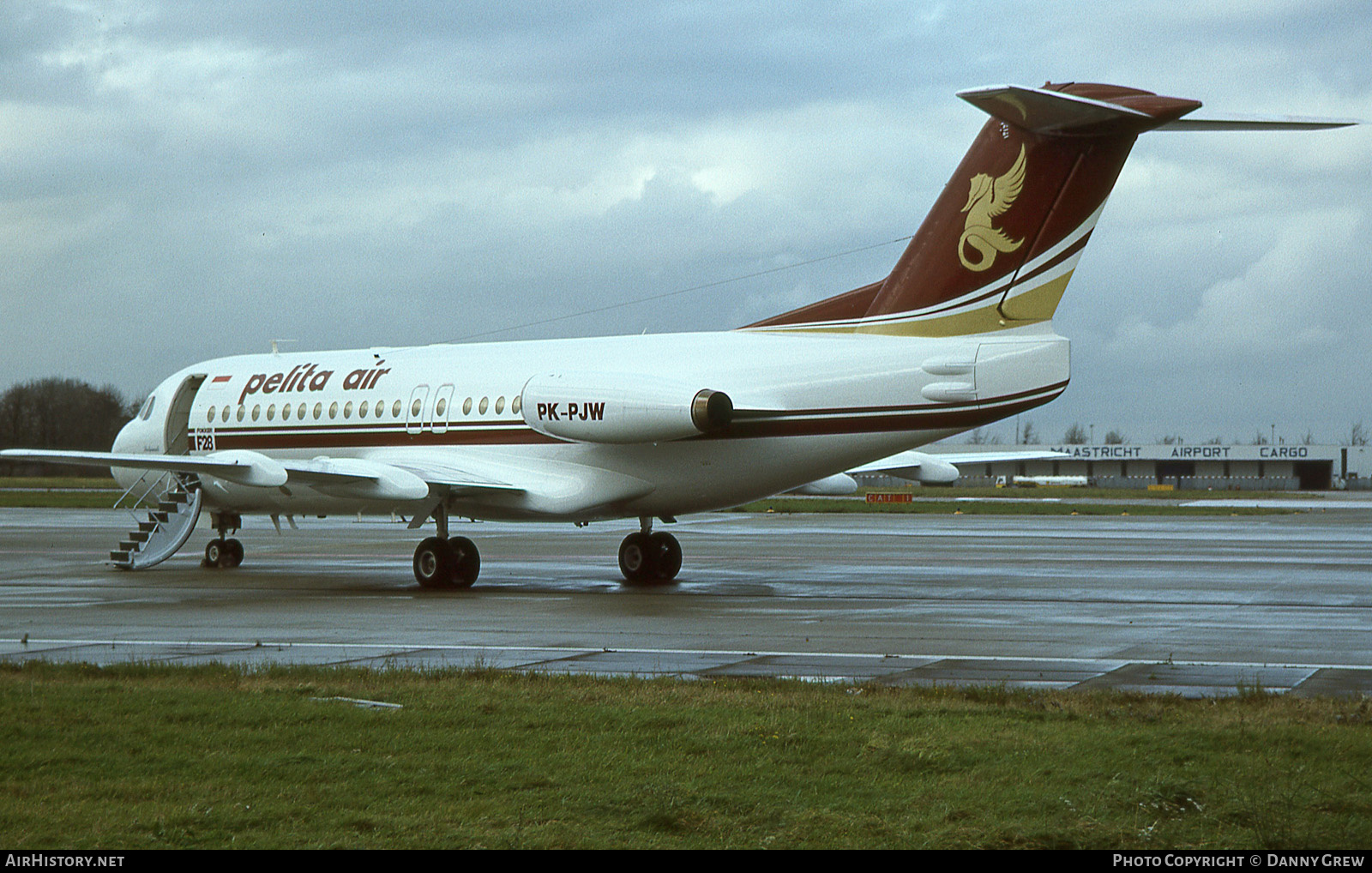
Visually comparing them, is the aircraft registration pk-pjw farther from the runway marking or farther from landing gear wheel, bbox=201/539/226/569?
the runway marking

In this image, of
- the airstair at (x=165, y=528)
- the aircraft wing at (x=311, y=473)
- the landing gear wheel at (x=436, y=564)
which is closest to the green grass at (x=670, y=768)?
the aircraft wing at (x=311, y=473)

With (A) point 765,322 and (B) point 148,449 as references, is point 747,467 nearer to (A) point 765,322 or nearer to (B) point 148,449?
(A) point 765,322

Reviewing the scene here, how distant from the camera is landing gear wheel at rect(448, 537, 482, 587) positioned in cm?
2270

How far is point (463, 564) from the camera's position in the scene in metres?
22.7

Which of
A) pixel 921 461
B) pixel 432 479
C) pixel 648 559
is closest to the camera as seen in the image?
pixel 432 479

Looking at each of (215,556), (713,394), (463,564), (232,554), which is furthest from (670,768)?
(215,556)

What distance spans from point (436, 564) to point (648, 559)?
143 inches

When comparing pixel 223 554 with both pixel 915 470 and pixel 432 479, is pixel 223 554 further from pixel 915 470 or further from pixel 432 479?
pixel 915 470

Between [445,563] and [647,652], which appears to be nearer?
[647,652]

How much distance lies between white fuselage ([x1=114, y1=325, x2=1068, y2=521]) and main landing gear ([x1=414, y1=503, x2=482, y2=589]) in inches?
27.7

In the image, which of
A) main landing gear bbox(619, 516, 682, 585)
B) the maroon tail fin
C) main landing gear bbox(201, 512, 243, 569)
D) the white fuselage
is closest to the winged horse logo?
the maroon tail fin

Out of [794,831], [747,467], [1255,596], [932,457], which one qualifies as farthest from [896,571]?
[794,831]
